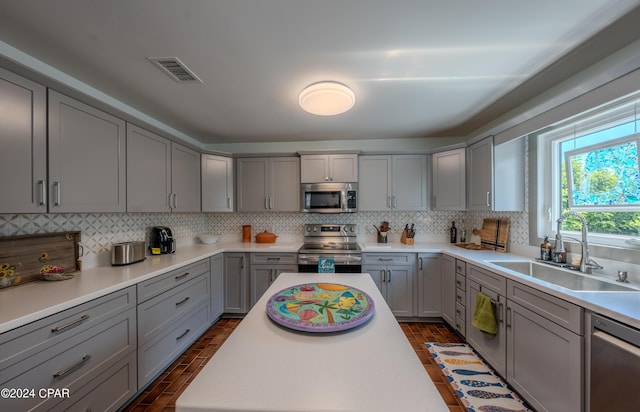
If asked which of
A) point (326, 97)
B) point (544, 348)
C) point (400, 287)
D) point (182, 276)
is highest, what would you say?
point (326, 97)

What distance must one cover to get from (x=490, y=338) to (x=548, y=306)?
2.46 ft

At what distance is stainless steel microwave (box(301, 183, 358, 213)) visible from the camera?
3.24m

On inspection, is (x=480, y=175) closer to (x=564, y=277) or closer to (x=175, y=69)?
(x=564, y=277)

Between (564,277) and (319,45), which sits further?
(564,277)

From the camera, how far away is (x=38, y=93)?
55.6 inches

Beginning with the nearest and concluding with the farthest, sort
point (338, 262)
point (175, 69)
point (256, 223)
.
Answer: point (175, 69)
point (338, 262)
point (256, 223)

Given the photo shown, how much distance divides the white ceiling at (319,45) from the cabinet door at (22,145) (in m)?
0.37

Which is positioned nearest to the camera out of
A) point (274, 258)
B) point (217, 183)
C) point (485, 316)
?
point (485, 316)

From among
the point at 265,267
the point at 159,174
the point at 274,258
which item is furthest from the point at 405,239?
the point at 159,174

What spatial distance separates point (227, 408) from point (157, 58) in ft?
6.65

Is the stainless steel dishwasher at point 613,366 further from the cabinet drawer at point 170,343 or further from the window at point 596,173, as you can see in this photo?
the cabinet drawer at point 170,343

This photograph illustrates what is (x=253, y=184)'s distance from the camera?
3400 mm

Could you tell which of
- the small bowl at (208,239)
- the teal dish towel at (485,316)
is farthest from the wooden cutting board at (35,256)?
the teal dish towel at (485,316)

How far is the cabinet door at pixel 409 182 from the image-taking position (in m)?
3.26
